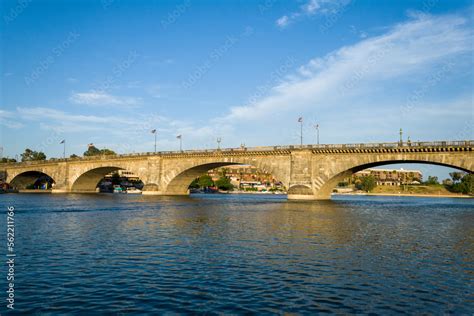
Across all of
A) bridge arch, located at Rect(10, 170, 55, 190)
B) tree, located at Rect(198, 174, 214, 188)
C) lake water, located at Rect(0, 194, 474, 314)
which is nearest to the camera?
lake water, located at Rect(0, 194, 474, 314)

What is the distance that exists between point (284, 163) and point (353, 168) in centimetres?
1251

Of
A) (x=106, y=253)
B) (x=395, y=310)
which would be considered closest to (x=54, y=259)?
(x=106, y=253)

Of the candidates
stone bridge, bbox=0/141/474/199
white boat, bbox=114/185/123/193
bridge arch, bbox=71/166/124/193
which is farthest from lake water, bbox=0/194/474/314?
white boat, bbox=114/185/123/193

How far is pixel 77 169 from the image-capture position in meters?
112

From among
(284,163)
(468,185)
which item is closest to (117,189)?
(284,163)

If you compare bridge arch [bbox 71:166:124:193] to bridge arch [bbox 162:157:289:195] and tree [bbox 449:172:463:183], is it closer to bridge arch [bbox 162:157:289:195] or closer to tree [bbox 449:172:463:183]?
bridge arch [bbox 162:157:289:195]

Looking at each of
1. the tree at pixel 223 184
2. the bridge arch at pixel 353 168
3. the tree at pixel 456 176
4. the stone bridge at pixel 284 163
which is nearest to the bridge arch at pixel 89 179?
the stone bridge at pixel 284 163

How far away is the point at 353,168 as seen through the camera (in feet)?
217

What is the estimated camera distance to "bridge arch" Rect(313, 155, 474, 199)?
2206 inches

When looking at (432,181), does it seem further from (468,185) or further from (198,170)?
(198,170)

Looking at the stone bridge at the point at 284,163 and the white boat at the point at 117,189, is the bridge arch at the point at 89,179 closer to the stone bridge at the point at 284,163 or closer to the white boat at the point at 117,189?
the stone bridge at the point at 284,163

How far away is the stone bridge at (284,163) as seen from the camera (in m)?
57.9

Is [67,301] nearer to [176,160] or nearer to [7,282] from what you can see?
[7,282]

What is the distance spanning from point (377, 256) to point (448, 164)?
1687 inches
